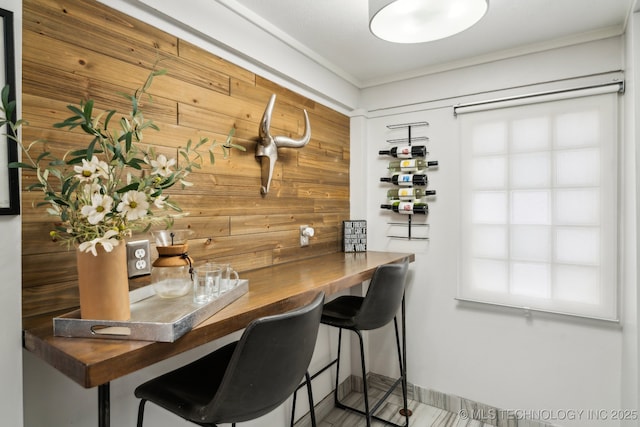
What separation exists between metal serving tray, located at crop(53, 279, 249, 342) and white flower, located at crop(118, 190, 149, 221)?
26 centimetres

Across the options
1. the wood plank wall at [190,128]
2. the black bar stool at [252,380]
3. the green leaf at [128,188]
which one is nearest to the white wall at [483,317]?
the wood plank wall at [190,128]

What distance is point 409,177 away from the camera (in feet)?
8.20

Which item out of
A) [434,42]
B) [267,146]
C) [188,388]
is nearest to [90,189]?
[188,388]

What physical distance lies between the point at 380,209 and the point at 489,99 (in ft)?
3.37

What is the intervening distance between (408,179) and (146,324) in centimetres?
200

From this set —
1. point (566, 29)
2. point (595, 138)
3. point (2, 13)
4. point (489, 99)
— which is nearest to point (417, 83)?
point (489, 99)

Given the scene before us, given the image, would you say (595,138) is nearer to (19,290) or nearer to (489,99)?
(489,99)

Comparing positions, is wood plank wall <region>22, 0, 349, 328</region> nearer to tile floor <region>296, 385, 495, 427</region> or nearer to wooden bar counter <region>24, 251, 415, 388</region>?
wooden bar counter <region>24, 251, 415, 388</region>

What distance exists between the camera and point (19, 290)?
0.96 metres

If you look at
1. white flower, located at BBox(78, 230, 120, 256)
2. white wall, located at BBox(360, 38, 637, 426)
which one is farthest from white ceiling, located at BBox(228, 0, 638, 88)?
white flower, located at BBox(78, 230, 120, 256)

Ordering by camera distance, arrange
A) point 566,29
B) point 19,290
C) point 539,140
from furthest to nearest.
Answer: point 539,140
point 566,29
point 19,290

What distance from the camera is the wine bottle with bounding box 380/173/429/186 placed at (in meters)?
2.45

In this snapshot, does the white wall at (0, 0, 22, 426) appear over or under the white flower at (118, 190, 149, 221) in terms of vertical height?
under

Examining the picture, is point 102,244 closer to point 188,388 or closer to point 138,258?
point 138,258
